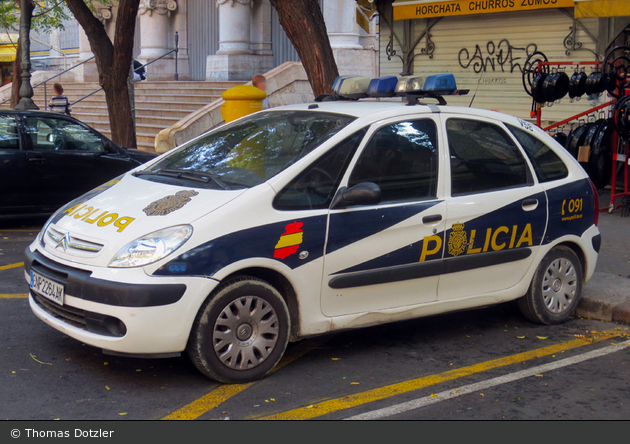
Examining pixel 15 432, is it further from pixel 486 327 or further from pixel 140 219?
pixel 486 327

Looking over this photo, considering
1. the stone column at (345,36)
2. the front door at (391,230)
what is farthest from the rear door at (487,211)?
the stone column at (345,36)

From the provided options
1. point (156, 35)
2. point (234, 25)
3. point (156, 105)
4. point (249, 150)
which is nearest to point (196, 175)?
point (249, 150)

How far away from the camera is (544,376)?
461 cm

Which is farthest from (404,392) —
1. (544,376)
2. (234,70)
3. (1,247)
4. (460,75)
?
(234,70)

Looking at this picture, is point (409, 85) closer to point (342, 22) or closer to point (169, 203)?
point (169, 203)

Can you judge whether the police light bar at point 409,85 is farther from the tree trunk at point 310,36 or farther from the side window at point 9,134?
the side window at point 9,134

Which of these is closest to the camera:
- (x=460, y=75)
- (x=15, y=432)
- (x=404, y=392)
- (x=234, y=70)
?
(x=15, y=432)

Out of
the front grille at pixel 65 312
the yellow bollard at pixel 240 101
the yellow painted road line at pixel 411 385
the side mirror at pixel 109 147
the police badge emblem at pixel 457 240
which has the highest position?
the yellow bollard at pixel 240 101

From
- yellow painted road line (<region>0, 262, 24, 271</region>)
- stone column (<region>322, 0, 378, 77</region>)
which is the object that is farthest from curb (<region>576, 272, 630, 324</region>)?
stone column (<region>322, 0, 378, 77</region>)

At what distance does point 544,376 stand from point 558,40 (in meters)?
9.33

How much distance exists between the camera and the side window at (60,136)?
8.89 meters

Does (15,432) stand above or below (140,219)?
below

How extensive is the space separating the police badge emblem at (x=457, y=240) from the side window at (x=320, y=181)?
90cm

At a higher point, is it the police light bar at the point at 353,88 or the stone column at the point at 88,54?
the stone column at the point at 88,54
